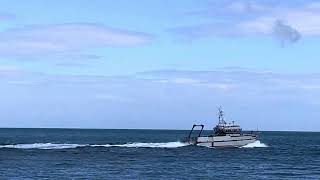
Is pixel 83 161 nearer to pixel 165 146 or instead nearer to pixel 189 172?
pixel 189 172

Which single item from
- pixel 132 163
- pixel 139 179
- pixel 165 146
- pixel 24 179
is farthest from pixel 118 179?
pixel 165 146

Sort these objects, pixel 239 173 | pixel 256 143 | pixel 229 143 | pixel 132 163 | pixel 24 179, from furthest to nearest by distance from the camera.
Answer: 1. pixel 256 143
2. pixel 229 143
3. pixel 132 163
4. pixel 239 173
5. pixel 24 179

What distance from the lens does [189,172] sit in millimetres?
69062

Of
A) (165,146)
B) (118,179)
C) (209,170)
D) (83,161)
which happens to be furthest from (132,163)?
(165,146)

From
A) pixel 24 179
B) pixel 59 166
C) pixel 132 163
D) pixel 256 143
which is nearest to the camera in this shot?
pixel 24 179

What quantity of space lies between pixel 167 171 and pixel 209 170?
551cm

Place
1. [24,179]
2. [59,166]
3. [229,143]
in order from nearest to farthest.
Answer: [24,179]
[59,166]
[229,143]

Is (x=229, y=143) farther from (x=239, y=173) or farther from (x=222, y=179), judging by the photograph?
(x=222, y=179)

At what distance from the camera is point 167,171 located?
70062mm

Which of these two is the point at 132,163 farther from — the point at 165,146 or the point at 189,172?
the point at 165,146

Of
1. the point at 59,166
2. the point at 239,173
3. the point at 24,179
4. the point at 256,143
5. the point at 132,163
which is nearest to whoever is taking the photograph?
the point at 24,179

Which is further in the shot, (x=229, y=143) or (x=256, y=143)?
(x=256, y=143)

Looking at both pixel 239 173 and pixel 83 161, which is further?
pixel 83 161

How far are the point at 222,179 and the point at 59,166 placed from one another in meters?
23.1
